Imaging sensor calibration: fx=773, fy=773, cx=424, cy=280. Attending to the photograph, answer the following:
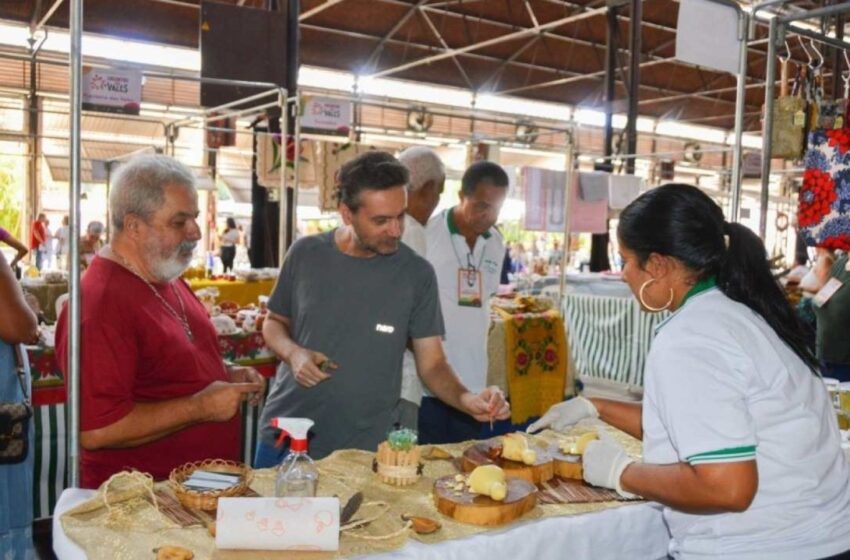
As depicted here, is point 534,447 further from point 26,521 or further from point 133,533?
point 26,521

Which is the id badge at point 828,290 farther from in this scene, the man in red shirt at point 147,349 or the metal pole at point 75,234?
the metal pole at point 75,234

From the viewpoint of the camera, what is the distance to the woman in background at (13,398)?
2.32 m

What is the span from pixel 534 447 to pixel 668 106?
18.9 m

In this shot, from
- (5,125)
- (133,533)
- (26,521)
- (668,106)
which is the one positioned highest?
(668,106)

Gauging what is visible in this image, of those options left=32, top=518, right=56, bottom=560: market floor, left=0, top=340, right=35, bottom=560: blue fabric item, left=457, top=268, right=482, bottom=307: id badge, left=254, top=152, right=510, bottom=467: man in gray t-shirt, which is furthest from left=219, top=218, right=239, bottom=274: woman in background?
left=254, top=152, right=510, bottom=467: man in gray t-shirt

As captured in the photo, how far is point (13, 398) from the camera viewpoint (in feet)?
7.91

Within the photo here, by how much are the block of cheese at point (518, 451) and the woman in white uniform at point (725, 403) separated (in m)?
0.43

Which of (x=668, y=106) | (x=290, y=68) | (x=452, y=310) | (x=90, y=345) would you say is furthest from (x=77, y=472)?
(x=668, y=106)

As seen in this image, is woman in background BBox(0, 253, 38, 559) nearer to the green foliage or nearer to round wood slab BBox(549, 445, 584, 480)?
round wood slab BBox(549, 445, 584, 480)

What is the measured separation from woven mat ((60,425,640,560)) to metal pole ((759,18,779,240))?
1.58 metres

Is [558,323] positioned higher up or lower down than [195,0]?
lower down

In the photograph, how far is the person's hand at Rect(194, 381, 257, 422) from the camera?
6.37ft

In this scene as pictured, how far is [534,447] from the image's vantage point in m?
2.17

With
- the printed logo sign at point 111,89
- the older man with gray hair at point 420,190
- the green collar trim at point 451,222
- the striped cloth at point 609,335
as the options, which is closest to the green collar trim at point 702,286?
the older man with gray hair at point 420,190
